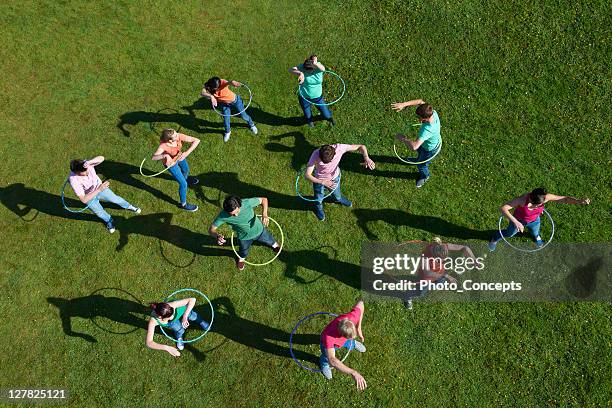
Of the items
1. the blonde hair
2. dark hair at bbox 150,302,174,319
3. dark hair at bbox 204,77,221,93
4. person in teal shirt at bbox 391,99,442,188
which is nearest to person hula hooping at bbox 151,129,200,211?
dark hair at bbox 204,77,221,93

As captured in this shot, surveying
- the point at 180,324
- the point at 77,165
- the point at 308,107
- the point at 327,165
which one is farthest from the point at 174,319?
the point at 308,107

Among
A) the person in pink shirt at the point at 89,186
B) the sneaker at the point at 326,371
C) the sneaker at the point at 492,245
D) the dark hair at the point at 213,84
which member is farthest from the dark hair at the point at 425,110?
the person in pink shirt at the point at 89,186

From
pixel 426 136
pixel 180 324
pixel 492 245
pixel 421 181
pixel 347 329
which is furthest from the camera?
pixel 421 181

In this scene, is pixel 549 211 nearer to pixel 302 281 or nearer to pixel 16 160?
pixel 302 281

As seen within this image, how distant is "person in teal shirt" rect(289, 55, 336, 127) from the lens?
10594 mm

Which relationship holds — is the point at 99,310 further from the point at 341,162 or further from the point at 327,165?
the point at 341,162

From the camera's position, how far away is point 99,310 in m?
10.7

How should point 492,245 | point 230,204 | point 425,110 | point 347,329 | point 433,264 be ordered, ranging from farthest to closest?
point 492,245 < point 425,110 < point 433,264 < point 230,204 < point 347,329

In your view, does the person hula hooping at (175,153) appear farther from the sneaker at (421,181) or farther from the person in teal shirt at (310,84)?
the sneaker at (421,181)

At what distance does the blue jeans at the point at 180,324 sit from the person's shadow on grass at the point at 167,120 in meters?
5.65

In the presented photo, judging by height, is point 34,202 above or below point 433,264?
below

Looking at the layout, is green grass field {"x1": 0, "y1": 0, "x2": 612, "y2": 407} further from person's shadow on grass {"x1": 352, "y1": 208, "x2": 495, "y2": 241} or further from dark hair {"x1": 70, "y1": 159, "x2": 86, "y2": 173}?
dark hair {"x1": 70, "y1": 159, "x2": 86, "y2": 173}

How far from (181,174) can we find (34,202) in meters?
4.87

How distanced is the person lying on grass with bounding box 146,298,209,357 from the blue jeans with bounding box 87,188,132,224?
320 centimetres
